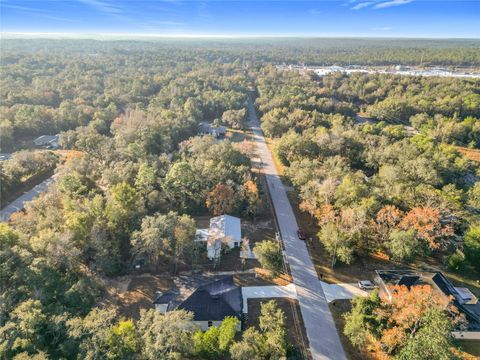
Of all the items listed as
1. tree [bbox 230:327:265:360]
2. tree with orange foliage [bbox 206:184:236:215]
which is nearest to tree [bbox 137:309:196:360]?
tree [bbox 230:327:265:360]

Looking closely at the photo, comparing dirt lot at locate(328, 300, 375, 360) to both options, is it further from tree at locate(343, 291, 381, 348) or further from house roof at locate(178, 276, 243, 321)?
house roof at locate(178, 276, 243, 321)

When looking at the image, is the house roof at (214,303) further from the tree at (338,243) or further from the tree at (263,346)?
the tree at (338,243)

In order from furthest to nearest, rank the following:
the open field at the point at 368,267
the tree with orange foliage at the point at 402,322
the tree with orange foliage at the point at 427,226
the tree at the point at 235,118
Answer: the tree at the point at 235,118 < the open field at the point at 368,267 < the tree with orange foliage at the point at 427,226 < the tree with orange foliage at the point at 402,322

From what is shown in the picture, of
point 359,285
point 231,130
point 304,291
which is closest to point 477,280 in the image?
point 359,285

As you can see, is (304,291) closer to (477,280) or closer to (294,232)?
(294,232)

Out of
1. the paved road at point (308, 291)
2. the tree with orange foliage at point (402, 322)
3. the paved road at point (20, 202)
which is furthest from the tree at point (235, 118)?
the tree with orange foliage at point (402, 322)

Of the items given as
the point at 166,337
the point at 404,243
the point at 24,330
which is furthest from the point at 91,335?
the point at 404,243
